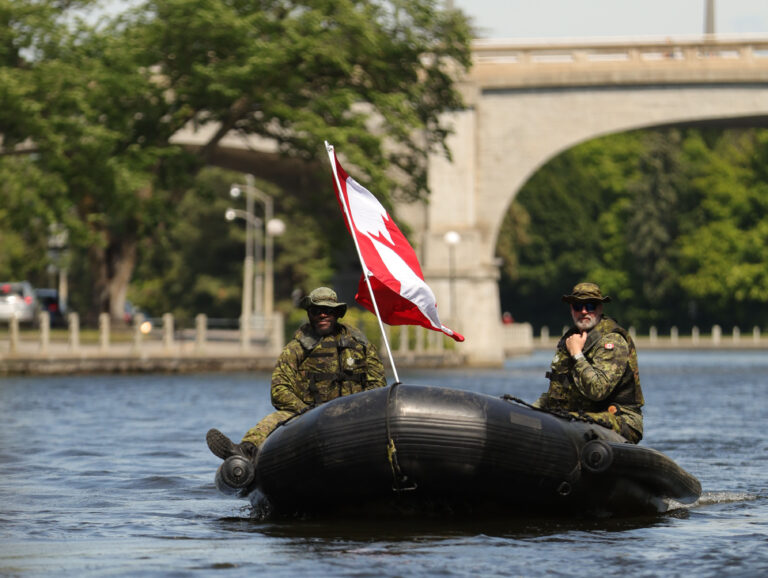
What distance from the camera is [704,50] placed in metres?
48.2

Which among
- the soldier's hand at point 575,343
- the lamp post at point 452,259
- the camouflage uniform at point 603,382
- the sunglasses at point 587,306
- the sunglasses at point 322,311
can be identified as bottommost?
the camouflage uniform at point 603,382

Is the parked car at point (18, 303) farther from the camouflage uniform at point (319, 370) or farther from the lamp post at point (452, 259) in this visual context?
the camouflage uniform at point (319, 370)

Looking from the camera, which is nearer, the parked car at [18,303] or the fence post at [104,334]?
the fence post at [104,334]

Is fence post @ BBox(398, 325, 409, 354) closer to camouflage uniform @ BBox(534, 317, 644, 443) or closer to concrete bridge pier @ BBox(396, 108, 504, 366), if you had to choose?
concrete bridge pier @ BBox(396, 108, 504, 366)

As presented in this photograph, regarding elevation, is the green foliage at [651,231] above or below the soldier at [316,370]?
above

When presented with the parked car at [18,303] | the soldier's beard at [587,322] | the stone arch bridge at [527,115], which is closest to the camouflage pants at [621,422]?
the soldier's beard at [587,322]

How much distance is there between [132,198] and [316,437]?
97.1ft

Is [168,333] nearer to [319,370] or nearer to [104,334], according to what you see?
[104,334]

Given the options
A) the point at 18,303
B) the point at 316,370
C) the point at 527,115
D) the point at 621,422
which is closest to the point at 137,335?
the point at 18,303

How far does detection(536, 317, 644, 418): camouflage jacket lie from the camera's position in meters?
11.9

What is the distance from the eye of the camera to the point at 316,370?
1241 cm

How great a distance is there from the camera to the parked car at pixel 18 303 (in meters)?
49.3

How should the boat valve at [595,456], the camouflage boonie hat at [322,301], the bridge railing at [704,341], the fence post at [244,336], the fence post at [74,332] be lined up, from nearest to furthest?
the boat valve at [595,456] < the camouflage boonie hat at [322,301] < the fence post at [74,332] < the fence post at [244,336] < the bridge railing at [704,341]

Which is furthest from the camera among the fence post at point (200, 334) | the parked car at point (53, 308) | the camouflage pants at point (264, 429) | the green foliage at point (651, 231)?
the green foliage at point (651, 231)
